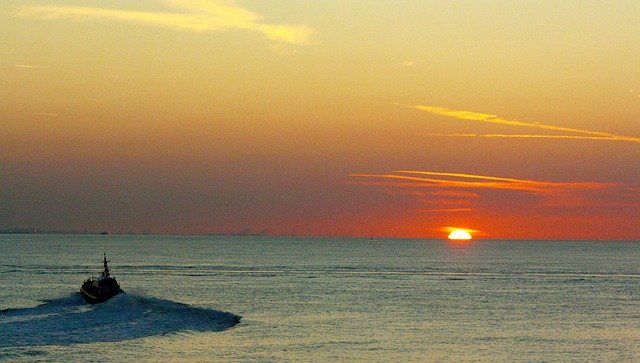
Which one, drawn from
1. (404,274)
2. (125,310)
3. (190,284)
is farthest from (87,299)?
(404,274)

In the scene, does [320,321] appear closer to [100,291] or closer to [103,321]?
[103,321]

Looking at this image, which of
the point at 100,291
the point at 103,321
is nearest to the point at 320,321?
the point at 103,321

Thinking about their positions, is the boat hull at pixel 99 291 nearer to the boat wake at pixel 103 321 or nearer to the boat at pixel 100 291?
the boat at pixel 100 291

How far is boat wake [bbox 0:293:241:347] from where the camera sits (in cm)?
7225

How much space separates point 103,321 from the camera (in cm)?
8462

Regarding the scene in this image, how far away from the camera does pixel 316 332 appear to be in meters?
75.4

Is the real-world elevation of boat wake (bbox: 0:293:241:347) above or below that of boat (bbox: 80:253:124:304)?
below

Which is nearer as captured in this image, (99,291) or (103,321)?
(103,321)

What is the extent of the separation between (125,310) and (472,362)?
4491 centimetres

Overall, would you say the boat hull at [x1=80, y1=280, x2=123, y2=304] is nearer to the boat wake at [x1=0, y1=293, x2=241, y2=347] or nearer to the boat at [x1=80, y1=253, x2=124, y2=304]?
the boat at [x1=80, y1=253, x2=124, y2=304]

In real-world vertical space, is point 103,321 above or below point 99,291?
below

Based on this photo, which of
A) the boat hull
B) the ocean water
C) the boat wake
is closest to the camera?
the ocean water

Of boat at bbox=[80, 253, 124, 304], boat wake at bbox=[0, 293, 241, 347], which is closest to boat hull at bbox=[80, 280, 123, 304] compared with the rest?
boat at bbox=[80, 253, 124, 304]

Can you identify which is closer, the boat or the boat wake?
the boat wake
